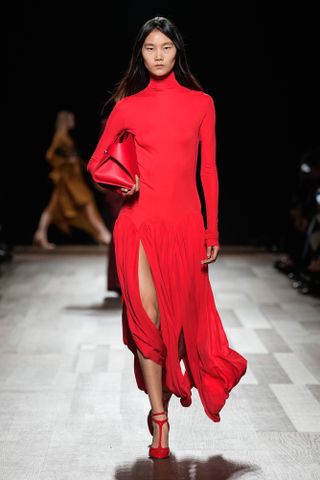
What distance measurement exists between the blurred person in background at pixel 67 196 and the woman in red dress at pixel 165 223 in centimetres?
834

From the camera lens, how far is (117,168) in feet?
11.4

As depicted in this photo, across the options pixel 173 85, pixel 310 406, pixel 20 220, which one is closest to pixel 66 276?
pixel 20 220

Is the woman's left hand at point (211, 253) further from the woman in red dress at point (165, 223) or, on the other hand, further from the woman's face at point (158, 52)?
the woman's face at point (158, 52)

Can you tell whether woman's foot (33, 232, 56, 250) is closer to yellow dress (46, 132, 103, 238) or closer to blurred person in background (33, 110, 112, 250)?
blurred person in background (33, 110, 112, 250)

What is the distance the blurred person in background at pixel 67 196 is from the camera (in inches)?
469

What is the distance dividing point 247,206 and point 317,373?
7.59 m

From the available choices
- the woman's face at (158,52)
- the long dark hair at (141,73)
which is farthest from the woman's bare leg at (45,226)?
the woman's face at (158,52)

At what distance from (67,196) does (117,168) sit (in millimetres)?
8919

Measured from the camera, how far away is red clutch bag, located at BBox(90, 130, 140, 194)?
3461mm

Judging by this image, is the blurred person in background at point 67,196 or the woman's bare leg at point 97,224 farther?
the woman's bare leg at point 97,224

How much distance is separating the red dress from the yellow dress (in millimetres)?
8413

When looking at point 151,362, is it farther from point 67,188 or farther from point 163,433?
point 67,188

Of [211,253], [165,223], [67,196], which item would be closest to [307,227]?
[67,196]

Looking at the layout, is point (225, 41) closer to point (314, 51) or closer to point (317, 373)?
point (314, 51)
